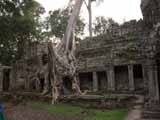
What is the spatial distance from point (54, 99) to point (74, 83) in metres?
1.86

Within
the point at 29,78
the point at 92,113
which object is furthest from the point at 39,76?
the point at 92,113

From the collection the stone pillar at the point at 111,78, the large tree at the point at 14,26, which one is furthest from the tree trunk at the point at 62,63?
the large tree at the point at 14,26

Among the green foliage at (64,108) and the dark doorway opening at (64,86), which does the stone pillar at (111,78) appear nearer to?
the dark doorway opening at (64,86)

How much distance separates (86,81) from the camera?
63.9ft

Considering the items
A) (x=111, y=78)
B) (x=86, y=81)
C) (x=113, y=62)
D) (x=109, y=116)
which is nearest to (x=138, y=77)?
(x=111, y=78)

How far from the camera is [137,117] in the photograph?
8.45m

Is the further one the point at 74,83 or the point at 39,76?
the point at 39,76

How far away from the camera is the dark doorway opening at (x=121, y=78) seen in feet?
55.4

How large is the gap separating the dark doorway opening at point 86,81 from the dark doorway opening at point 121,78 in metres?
2.61

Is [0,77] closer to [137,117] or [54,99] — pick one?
[54,99]

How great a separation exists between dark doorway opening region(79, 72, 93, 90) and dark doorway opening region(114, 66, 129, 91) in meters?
2.61

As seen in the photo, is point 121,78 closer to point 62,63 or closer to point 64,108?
point 62,63

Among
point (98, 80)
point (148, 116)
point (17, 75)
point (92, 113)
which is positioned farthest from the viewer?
point (17, 75)

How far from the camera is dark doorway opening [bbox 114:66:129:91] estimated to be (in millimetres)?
16875
